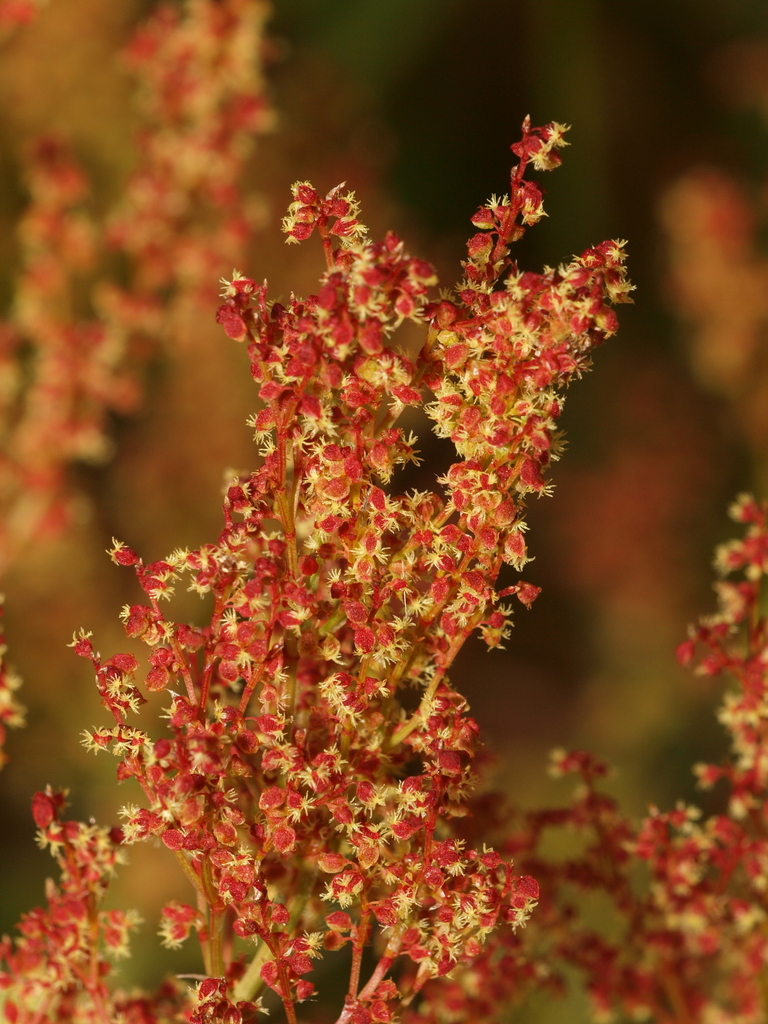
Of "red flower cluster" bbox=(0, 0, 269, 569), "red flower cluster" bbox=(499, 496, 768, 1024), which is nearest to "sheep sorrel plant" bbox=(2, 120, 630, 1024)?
"red flower cluster" bbox=(499, 496, 768, 1024)

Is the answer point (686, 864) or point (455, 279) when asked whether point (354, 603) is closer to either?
point (686, 864)

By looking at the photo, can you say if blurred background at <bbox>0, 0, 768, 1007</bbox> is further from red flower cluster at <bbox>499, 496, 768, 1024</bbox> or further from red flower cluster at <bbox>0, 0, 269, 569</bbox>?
red flower cluster at <bbox>499, 496, 768, 1024</bbox>

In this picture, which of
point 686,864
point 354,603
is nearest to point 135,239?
point 354,603

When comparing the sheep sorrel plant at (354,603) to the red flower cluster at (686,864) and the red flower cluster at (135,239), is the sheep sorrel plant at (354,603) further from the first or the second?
the red flower cluster at (135,239)

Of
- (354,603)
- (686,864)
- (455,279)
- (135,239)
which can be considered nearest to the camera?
(354,603)

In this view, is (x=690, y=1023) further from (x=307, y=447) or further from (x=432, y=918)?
(x=307, y=447)
